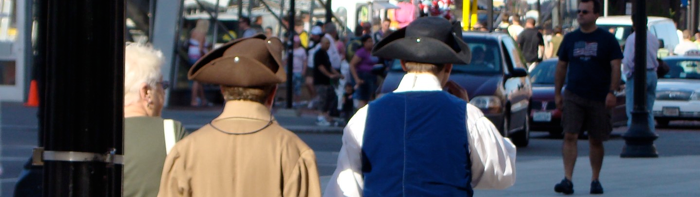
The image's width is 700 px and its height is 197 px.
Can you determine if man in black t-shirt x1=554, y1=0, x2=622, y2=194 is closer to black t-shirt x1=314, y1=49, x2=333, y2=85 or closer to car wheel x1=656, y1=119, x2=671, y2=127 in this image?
black t-shirt x1=314, y1=49, x2=333, y2=85

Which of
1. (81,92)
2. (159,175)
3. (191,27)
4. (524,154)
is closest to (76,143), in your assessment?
(81,92)

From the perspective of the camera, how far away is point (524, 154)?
14.3 m

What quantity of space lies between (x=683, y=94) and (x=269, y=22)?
812 cm

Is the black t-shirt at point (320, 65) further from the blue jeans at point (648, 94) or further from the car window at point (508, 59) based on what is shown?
the blue jeans at point (648, 94)

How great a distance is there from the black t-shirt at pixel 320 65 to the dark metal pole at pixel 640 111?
19.3 ft

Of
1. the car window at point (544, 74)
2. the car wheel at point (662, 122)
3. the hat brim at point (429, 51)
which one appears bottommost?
the car wheel at point (662, 122)

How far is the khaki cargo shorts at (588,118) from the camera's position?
30.4ft

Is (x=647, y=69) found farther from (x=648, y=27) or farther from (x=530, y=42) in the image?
(x=648, y=27)

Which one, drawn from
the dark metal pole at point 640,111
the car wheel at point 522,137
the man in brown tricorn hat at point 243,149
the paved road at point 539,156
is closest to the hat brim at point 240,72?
the man in brown tricorn hat at point 243,149

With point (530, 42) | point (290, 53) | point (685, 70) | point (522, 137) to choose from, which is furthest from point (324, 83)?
point (530, 42)

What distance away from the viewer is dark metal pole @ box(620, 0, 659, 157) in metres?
13.0

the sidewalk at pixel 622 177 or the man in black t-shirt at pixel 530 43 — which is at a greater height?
the man in black t-shirt at pixel 530 43

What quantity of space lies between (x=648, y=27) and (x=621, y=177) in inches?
815

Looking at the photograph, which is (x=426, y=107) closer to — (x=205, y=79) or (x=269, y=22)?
(x=205, y=79)
